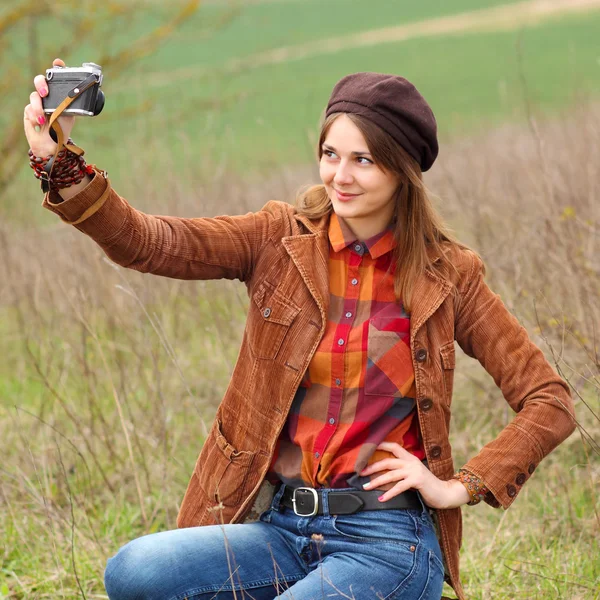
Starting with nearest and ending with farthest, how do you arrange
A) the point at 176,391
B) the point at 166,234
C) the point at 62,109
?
1. the point at 62,109
2. the point at 166,234
3. the point at 176,391

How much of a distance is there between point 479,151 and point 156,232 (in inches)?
231

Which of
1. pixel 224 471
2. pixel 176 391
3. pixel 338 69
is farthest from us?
pixel 338 69

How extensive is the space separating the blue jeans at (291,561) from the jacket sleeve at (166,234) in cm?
60

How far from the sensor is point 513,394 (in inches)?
89.7

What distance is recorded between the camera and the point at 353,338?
7.19 ft

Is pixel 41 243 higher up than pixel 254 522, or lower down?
higher up

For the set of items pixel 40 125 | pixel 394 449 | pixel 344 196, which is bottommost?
A: pixel 394 449

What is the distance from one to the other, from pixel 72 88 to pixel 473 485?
1285mm

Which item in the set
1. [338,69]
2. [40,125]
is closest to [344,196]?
[40,125]

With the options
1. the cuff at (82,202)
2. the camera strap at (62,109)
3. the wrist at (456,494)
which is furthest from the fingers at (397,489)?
the camera strap at (62,109)

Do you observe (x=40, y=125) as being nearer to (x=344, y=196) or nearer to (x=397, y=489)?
(x=344, y=196)

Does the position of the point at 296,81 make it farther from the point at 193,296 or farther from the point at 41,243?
the point at 193,296

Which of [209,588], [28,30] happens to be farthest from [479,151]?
[209,588]

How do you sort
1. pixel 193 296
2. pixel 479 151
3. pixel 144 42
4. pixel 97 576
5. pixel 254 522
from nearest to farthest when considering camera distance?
1. pixel 254 522
2. pixel 97 576
3. pixel 193 296
4. pixel 479 151
5. pixel 144 42
